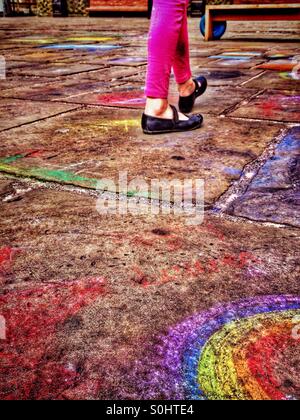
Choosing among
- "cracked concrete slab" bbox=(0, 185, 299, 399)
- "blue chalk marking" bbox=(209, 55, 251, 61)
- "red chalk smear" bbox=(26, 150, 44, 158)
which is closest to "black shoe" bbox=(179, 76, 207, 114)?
"red chalk smear" bbox=(26, 150, 44, 158)

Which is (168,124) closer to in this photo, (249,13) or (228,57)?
(228,57)

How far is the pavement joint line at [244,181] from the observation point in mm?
1197

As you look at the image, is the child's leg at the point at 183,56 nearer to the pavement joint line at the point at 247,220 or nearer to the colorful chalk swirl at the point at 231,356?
the pavement joint line at the point at 247,220

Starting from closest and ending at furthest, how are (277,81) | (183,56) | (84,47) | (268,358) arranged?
1. (268,358)
2. (183,56)
3. (277,81)
4. (84,47)

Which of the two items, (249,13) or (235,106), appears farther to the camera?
(249,13)

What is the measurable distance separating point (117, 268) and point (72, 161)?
71cm

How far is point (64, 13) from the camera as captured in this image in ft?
49.8

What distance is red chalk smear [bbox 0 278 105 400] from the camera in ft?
2.08

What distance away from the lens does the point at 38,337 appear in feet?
2.38

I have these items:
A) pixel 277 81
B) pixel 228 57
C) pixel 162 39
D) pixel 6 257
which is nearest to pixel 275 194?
pixel 6 257

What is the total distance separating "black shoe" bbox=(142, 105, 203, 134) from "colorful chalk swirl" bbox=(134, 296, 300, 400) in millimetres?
1195

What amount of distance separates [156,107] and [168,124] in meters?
0.09

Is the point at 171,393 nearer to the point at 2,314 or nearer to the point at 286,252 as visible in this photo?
the point at 2,314

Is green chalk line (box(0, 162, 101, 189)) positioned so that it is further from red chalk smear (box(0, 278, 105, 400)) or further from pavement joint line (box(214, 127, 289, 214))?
red chalk smear (box(0, 278, 105, 400))
